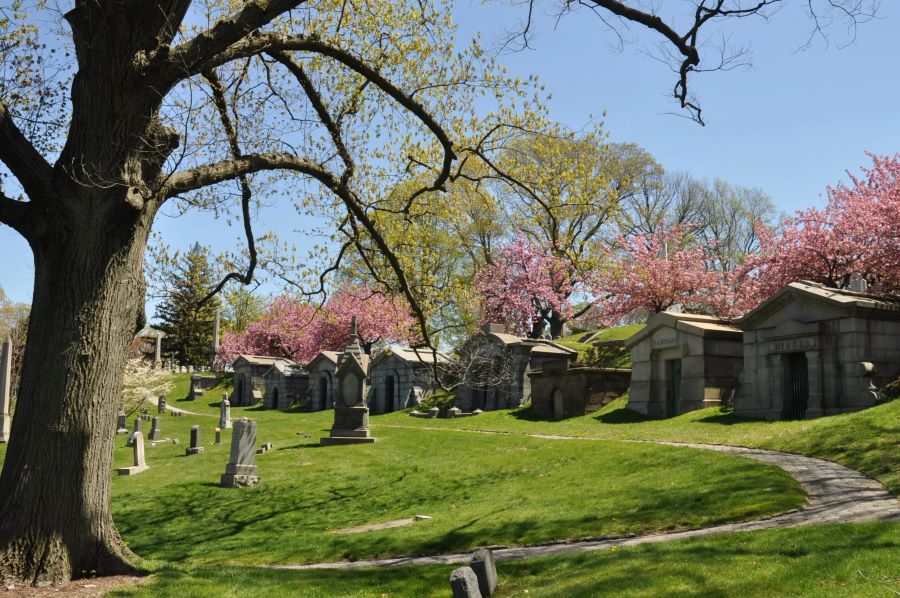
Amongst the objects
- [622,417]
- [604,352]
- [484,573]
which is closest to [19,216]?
[484,573]

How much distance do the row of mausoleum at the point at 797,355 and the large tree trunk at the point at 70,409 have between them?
17.4 meters

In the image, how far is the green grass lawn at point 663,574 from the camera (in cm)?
678

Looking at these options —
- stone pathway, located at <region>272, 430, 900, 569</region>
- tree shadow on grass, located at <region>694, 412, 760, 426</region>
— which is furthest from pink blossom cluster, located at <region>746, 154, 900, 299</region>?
stone pathway, located at <region>272, 430, 900, 569</region>

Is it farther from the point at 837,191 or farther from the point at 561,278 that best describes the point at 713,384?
the point at 561,278

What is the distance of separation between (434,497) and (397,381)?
2527 cm

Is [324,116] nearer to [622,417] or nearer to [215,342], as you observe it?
[622,417]

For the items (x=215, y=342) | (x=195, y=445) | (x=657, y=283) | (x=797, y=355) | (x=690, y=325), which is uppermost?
(x=657, y=283)

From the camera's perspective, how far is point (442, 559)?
10.7 metres

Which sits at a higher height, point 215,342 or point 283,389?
point 215,342

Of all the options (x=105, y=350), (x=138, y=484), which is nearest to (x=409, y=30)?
(x=105, y=350)

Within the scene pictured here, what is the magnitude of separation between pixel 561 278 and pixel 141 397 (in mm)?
23047

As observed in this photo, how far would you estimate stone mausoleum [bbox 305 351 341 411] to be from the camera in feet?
147

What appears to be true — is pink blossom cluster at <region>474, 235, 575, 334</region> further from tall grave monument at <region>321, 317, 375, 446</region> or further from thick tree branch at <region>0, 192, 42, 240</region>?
thick tree branch at <region>0, 192, 42, 240</region>

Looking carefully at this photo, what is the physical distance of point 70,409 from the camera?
782 centimetres
